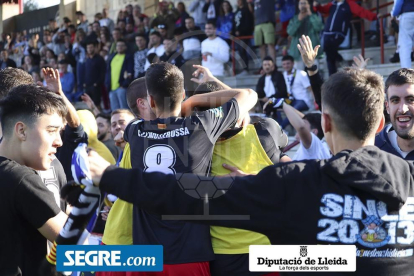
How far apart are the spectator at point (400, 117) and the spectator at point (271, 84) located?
5.58m

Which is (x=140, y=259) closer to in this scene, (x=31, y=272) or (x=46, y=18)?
(x=31, y=272)

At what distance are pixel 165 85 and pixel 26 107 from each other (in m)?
0.95

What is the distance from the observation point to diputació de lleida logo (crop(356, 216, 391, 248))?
2297 mm

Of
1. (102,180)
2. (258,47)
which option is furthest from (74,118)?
(258,47)

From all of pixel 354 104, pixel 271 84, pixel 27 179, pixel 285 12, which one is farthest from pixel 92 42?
pixel 354 104

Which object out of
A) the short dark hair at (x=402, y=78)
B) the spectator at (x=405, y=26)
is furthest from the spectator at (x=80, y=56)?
the short dark hair at (x=402, y=78)

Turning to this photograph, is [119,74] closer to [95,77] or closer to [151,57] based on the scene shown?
[95,77]

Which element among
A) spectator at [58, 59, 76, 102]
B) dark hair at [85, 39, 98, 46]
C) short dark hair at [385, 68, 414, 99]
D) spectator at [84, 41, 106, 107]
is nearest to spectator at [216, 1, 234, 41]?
spectator at [84, 41, 106, 107]

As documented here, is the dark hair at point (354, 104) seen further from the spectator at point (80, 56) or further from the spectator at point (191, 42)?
the spectator at point (80, 56)

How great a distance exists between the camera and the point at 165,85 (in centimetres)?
374

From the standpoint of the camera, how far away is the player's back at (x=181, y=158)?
3.57 meters

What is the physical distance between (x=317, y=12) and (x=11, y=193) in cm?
936

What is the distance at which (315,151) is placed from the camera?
548 centimetres

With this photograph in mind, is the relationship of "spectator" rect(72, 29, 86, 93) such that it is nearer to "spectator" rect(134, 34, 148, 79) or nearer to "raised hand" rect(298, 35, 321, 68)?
"spectator" rect(134, 34, 148, 79)
